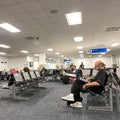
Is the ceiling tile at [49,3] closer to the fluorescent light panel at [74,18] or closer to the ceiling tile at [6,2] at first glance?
the ceiling tile at [6,2]

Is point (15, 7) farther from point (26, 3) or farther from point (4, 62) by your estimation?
point (4, 62)

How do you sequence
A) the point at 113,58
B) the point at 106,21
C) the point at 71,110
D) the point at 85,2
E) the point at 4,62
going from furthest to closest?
1. the point at 113,58
2. the point at 4,62
3. the point at 106,21
4. the point at 85,2
5. the point at 71,110

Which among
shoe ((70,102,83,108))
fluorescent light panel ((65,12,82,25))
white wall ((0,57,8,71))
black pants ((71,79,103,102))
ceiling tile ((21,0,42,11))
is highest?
fluorescent light panel ((65,12,82,25))

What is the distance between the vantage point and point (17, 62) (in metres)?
17.5

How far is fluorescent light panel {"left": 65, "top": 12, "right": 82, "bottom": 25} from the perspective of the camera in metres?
4.33

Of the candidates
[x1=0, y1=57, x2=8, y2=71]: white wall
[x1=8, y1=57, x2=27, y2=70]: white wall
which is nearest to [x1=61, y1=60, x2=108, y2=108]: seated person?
[x1=8, y1=57, x2=27, y2=70]: white wall

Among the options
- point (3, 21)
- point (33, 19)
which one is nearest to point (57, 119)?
point (33, 19)

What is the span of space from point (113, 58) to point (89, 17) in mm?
16398

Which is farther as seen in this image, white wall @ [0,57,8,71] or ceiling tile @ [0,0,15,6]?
white wall @ [0,57,8,71]

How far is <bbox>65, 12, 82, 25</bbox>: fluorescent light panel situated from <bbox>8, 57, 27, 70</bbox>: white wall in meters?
12.9

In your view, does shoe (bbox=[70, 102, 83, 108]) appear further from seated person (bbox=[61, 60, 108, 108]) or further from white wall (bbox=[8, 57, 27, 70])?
white wall (bbox=[8, 57, 27, 70])

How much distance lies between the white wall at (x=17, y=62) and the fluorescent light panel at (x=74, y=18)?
12853mm

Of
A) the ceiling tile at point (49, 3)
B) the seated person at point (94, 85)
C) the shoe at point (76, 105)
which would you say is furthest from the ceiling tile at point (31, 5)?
the shoe at point (76, 105)

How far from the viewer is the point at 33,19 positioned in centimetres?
468
